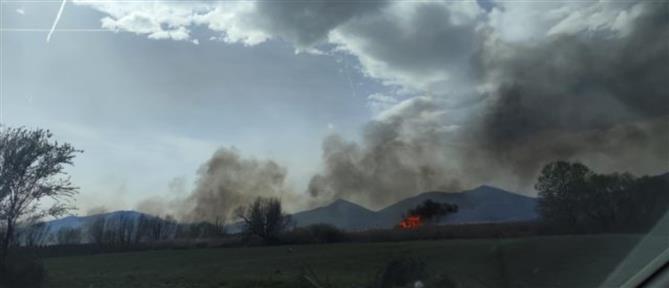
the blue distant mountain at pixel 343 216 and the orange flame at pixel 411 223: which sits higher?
the blue distant mountain at pixel 343 216

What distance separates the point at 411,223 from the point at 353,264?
61cm

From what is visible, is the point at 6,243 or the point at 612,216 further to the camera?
the point at 6,243

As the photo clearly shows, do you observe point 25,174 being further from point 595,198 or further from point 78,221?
point 595,198

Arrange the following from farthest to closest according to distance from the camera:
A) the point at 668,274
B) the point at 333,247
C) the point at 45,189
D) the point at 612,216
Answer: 1. the point at 45,189
2. the point at 333,247
3. the point at 612,216
4. the point at 668,274

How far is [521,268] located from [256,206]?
233 centimetres

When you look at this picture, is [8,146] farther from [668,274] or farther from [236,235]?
[668,274]

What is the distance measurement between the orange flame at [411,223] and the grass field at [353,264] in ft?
0.60

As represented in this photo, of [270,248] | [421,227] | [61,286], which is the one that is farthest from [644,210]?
[61,286]

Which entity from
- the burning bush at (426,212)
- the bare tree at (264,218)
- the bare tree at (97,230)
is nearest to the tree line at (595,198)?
the burning bush at (426,212)

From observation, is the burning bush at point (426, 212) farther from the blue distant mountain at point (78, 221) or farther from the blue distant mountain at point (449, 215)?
the blue distant mountain at point (78, 221)

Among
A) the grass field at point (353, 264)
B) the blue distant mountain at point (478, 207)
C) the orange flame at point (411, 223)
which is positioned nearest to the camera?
the grass field at point (353, 264)

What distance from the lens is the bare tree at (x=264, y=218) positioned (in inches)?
201

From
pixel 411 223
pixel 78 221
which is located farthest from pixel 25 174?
pixel 411 223

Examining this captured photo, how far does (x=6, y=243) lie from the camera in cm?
589
